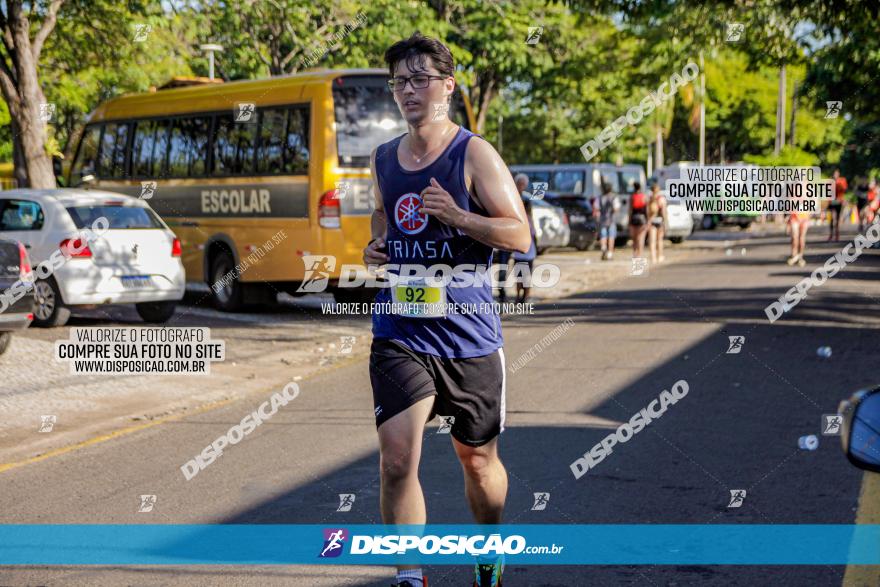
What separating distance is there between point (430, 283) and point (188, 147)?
14723 millimetres

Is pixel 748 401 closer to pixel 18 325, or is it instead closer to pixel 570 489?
pixel 570 489

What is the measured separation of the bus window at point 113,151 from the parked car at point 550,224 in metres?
11.8

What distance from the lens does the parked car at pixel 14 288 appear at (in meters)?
11.8

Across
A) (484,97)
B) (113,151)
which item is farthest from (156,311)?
(484,97)

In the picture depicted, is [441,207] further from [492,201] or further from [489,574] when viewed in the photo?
[489,574]

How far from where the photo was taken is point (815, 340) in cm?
1317

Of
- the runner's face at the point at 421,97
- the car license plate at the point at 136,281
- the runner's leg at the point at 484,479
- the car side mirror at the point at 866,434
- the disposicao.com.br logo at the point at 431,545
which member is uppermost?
the runner's face at the point at 421,97

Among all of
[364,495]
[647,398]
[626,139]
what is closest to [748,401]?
[647,398]

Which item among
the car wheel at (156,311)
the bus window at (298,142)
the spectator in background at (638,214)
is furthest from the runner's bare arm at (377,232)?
the spectator in background at (638,214)

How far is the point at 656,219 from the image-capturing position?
26.9 m

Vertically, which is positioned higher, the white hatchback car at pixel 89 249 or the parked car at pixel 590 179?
the parked car at pixel 590 179

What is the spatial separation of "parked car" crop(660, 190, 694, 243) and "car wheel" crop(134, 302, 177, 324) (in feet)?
74.6

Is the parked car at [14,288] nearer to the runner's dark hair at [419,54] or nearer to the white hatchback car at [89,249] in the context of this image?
the white hatchback car at [89,249]

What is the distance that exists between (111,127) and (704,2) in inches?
397
